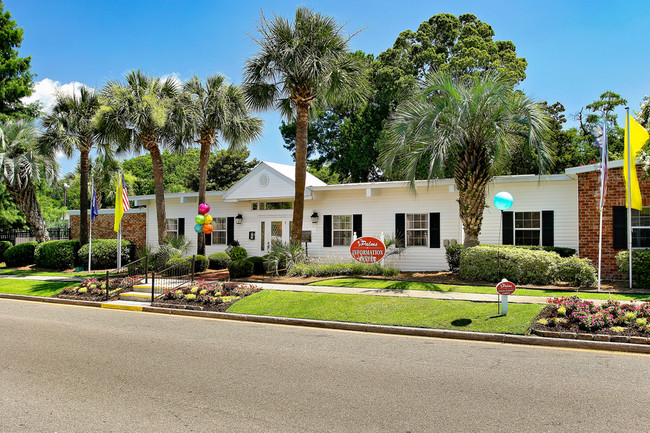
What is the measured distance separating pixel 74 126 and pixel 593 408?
2400cm

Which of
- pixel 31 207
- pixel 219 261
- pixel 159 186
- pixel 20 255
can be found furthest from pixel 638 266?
pixel 31 207

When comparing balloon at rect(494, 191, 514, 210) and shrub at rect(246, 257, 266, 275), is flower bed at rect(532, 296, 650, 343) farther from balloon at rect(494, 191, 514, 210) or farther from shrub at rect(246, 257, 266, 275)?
shrub at rect(246, 257, 266, 275)

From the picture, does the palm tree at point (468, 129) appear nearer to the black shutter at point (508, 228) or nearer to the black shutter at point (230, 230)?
the black shutter at point (508, 228)

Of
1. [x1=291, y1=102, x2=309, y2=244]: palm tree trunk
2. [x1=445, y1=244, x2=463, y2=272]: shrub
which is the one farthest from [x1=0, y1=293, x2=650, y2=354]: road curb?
[x1=445, y1=244, x2=463, y2=272]: shrub

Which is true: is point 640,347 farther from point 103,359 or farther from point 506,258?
point 103,359

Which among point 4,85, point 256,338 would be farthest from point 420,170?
point 4,85

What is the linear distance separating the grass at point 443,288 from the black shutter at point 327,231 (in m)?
5.36

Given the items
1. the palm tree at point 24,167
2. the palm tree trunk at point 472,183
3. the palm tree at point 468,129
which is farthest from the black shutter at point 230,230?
the palm tree trunk at point 472,183

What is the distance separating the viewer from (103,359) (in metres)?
7.59

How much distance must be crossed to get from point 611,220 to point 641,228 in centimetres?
91

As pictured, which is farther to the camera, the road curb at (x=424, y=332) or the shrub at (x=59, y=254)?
the shrub at (x=59, y=254)

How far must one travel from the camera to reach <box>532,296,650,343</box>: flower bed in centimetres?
839

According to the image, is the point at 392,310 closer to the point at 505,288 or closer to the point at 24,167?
the point at 505,288

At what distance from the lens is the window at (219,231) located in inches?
939
